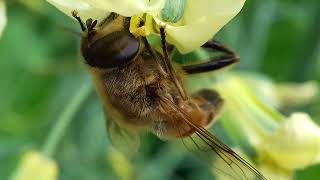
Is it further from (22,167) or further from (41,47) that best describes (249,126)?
(41,47)

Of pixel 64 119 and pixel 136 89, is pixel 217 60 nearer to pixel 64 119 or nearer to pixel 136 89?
pixel 136 89

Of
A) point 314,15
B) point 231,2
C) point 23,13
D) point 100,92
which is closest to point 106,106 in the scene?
point 100,92

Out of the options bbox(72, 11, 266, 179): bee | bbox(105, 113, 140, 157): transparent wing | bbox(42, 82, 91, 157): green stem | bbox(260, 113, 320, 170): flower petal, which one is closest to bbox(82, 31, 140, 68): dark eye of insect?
bbox(72, 11, 266, 179): bee

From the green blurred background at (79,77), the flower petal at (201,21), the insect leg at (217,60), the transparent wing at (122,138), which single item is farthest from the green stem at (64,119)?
the flower petal at (201,21)

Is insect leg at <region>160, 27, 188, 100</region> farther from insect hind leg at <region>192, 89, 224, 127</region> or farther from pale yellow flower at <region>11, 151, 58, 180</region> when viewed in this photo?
pale yellow flower at <region>11, 151, 58, 180</region>

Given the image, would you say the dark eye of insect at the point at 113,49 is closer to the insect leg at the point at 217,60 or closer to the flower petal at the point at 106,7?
the flower petal at the point at 106,7

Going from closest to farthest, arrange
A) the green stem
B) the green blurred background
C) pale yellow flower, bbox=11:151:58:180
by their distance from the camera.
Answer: pale yellow flower, bbox=11:151:58:180, the green stem, the green blurred background
